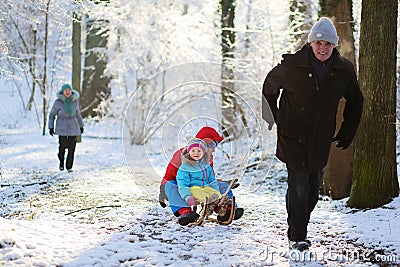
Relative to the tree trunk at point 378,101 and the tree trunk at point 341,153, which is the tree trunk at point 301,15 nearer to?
the tree trunk at point 341,153

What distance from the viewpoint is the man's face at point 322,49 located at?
406 centimetres

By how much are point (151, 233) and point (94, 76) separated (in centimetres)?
1661

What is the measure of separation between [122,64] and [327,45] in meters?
14.7

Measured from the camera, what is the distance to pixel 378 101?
571 cm

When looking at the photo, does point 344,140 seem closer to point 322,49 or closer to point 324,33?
point 322,49

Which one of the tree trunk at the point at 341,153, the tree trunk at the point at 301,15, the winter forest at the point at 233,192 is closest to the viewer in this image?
the winter forest at the point at 233,192

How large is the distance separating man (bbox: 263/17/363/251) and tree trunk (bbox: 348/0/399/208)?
1569 millimetres

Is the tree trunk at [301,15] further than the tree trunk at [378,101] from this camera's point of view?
Yes

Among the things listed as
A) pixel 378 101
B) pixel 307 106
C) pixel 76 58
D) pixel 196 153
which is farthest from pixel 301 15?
pixel 307 106

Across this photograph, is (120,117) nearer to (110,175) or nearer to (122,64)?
(122,64)

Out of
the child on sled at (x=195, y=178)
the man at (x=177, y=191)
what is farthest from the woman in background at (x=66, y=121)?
the child on sled at (x=195, y=178)

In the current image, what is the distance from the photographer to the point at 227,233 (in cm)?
489

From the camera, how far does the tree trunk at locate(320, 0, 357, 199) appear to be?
7.84m

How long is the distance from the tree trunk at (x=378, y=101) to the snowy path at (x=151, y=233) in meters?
0.30
